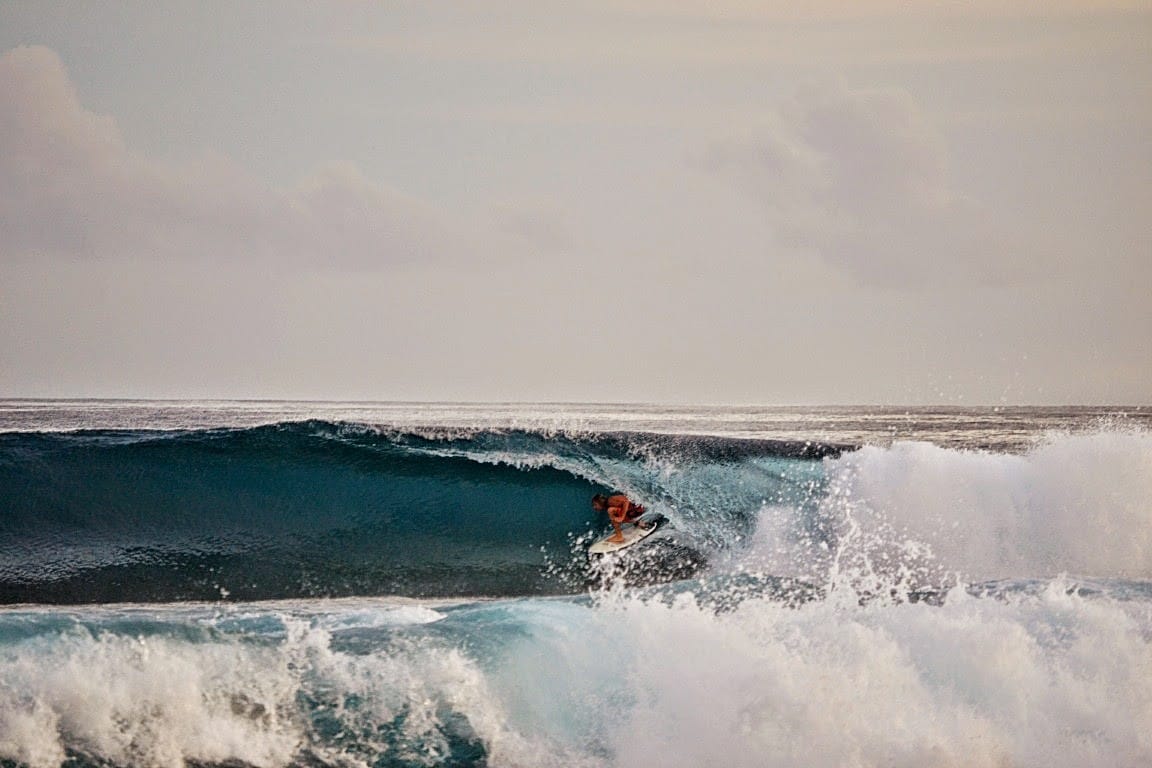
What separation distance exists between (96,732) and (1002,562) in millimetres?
8611

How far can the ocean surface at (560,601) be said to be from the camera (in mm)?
6402

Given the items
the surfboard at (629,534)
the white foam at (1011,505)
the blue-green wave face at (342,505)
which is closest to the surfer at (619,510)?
the surfboard at (629,534)

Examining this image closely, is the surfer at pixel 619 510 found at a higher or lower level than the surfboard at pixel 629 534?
higher

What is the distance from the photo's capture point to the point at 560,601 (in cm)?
789

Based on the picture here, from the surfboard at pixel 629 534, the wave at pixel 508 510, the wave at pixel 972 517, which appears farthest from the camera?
the wave at pixel 972 517

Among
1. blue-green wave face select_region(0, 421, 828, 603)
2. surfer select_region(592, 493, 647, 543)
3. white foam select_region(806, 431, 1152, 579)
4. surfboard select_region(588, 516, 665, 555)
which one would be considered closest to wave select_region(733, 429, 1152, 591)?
white foam select_region(806, 431, 1152, 579)

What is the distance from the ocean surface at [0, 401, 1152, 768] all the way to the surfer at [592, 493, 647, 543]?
232 mm

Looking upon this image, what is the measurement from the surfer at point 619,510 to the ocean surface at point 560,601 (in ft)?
0.76

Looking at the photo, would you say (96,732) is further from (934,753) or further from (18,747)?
(934,753)

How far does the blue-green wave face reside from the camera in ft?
34.7

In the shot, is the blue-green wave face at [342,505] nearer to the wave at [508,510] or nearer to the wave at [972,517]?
the wave at [508,510]

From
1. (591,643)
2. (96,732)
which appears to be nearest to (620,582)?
(591,643)

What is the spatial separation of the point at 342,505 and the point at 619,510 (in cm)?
271

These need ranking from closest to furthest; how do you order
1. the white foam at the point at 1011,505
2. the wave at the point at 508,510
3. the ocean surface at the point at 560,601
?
the ocean surface at the point at 560,601
the wave at the point at 508,510
the white foam at the point at 1011,505
